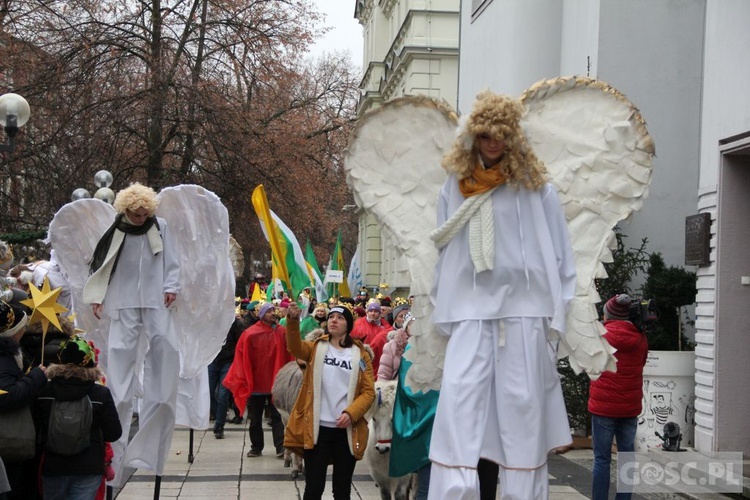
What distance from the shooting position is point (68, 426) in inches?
250

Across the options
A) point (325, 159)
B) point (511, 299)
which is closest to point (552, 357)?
point (511, 299)

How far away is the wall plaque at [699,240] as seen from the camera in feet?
39.6

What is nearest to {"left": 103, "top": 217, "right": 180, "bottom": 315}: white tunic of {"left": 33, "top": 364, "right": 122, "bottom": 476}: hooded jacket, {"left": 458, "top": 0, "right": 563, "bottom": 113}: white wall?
{"left": 33, "top": 364, "right": 122, "bottom": 476}: hooded jacket

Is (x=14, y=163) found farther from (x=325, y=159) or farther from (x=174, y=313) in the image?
(x=174, y=313)

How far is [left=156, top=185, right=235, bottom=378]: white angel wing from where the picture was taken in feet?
29.1

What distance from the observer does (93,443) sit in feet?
21.7

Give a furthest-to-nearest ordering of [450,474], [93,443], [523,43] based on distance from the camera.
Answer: [523,43]
[93,443]
[450,474]

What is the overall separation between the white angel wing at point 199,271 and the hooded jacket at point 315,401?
5.22 ft

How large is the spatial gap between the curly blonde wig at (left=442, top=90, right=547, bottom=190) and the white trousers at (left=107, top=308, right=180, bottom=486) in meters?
3.55

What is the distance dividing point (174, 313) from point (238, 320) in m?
7.37

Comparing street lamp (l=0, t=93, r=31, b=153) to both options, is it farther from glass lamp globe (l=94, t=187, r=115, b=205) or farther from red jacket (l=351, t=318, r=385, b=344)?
red jacket (l=351, t=318, r=385, b=344)

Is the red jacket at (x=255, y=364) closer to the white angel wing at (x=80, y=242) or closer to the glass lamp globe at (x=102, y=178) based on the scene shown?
the white angel wing at (x=80, y=242)

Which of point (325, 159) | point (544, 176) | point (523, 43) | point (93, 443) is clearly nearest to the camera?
point (544, 176)

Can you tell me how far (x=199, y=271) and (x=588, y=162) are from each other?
4.11m
